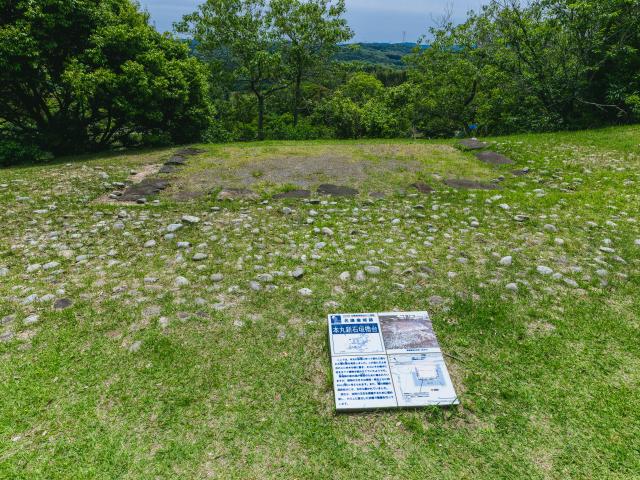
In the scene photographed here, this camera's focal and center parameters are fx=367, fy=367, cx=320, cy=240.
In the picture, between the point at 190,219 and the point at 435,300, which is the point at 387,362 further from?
the point at 190,219

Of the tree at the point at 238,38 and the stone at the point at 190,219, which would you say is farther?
the tree at the point at 238,38

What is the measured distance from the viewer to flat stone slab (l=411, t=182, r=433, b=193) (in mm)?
7852

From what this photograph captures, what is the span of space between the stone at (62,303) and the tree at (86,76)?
8.10 m

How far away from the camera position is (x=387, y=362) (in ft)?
10.5

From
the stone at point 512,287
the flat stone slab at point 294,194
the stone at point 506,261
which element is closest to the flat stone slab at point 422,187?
the flat stone slab at point 294,194

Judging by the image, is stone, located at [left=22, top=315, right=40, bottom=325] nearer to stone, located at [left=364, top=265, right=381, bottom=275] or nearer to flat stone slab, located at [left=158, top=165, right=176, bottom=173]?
stone, located at [left=364, top=265, right=381, bottom=275]

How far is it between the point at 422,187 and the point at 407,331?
16.9 feet

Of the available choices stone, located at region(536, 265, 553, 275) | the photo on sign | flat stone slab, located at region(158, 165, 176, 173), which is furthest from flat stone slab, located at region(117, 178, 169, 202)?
stone, located at region(536, 265, 553, 275)

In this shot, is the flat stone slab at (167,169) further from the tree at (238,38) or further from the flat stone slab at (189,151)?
the tree at (238,38)

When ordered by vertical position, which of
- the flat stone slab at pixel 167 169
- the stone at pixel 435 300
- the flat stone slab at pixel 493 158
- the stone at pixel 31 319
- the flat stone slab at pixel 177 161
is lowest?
the stone at pixel 435 300

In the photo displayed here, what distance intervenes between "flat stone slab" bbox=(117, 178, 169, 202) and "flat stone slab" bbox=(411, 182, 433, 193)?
5.51m

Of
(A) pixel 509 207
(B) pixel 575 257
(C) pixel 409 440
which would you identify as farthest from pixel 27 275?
(A) pixel 509 207

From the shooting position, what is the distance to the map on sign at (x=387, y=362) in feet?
9.61

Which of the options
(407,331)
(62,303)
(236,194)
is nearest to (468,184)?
(236,194)
